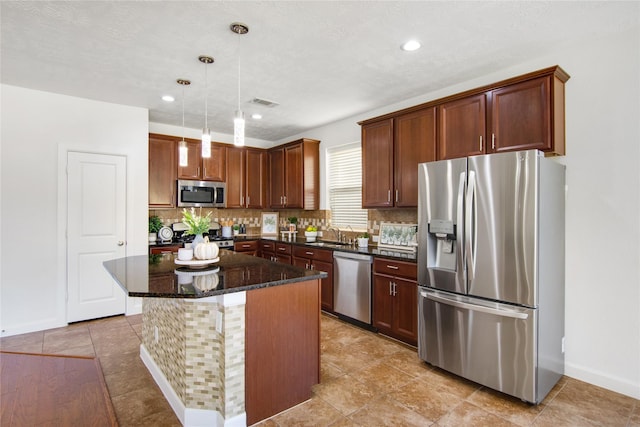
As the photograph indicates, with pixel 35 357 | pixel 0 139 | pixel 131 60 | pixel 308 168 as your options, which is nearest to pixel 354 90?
pixel 308 168

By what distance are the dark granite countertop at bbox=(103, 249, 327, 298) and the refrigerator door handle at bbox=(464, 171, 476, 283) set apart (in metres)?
1.22

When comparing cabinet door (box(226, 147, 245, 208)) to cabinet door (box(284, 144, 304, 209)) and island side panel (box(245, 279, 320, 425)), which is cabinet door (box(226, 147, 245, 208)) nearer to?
cabinet door (box(284, 144, 304, 209))

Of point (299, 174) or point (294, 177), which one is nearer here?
point (299, 174)

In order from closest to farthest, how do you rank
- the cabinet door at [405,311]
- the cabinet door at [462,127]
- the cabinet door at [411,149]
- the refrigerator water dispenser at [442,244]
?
the refrigerator water dispenser at [442,244]
the cabinet door at [462,127]
the cabinet door at [405,311]
the cabinet door at [411,149]

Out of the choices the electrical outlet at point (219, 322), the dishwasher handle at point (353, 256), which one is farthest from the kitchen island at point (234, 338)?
the dishwasher handle at point (353, 256)

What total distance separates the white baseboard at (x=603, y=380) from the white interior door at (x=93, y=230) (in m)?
5.01

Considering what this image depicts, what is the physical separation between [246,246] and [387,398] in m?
3.60

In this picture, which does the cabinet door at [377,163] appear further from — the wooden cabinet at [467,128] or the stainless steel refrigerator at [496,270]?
the stainless steel refrigerator at [496,270]

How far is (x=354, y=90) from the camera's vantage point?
3.84 meters

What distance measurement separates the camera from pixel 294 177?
555cm

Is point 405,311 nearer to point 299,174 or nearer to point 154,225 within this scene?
point 299,174

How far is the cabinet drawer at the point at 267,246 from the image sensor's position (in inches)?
213

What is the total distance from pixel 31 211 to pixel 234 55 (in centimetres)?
303

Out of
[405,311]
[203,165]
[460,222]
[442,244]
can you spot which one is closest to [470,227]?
[460,222]
